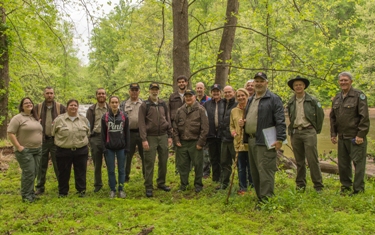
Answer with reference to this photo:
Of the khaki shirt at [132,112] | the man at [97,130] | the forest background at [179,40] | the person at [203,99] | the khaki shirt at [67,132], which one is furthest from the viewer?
the forest background at [179,40]

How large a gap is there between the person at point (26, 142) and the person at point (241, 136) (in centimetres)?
368

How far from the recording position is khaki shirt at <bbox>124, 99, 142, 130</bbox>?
689 cm

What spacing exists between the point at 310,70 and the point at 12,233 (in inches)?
267

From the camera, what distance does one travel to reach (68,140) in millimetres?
5938

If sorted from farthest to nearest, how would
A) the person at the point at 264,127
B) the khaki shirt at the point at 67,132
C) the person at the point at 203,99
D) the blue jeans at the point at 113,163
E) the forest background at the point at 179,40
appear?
the forest background at the point at 179,40 → the person at the point at 203,99 → the blue jeans at the point at 113,163 → the khaki shirt at the point at 67,132 → the person at the point at 264,127

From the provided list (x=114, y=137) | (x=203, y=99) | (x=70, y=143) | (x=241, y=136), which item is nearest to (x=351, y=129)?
(x=241, y=136)

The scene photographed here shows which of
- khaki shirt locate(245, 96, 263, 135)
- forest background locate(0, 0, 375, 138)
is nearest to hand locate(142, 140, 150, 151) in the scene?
khaki shirt locate(245, 96, 263, 135)

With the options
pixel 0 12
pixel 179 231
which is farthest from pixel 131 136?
pixel 0 12

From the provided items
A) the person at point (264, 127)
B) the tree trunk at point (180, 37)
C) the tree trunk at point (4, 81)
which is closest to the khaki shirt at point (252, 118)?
the person at point (264, 127)

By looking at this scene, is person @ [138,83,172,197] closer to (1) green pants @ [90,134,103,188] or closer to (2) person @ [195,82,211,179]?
(1) green pants @ [90,134,103,188]

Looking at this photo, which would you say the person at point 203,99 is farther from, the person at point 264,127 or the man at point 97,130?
the person at point 264,127

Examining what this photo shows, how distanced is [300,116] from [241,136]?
120 cm

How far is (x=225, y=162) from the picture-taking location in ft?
20.8

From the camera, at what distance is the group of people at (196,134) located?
16.9 feet
